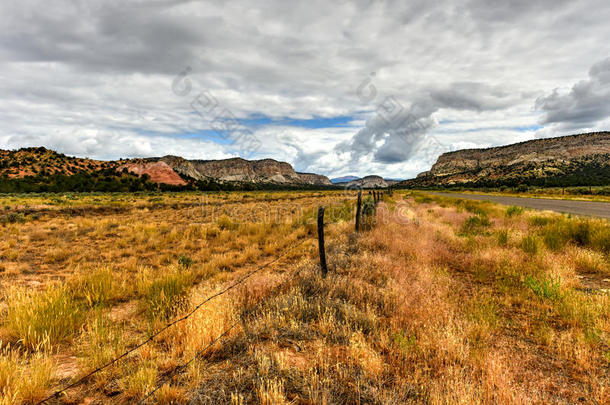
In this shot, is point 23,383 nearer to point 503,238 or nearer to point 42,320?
point 42,320

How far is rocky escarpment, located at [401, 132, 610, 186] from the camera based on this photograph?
77.9 metres

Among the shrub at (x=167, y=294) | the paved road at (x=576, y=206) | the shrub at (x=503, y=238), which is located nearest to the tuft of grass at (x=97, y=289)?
the shrub at (x=167, y=294)

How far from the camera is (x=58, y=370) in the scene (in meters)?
3.16

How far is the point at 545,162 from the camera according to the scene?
105688 millimetres

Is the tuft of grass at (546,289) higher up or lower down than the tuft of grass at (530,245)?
lower down

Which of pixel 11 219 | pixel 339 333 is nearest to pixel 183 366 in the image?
pixel 339 333

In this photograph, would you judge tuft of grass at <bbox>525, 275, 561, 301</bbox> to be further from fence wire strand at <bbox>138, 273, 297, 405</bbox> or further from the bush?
fence wire strand at <bbox>138, 273, 297, 405</bbox>

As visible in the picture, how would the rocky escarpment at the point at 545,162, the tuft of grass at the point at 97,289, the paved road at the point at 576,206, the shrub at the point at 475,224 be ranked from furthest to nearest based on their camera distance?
the rocky escarpment at the point at 545,162
the paved road at the point at 576,206
the shrub at the point at 475,224
the tuft of grass at the point at 97,289

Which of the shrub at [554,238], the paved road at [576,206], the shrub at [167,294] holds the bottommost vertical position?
the shrub at [167,294]

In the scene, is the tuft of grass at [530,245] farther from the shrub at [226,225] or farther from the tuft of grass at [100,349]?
the shrub at [226,225]

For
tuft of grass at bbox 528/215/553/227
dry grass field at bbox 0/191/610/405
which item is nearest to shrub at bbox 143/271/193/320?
dry grass field at bbox 0/191/610/405

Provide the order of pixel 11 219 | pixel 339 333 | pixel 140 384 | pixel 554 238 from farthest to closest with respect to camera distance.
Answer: pixel 11 219, pixel 554 238, pixel 339 333, pixel 140 384

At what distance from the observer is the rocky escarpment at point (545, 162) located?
77938 mm

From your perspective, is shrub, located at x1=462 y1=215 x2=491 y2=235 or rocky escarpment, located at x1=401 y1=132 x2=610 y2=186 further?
rocky escarpment, located at x1=401 y1=132 x2=610 y2=186
